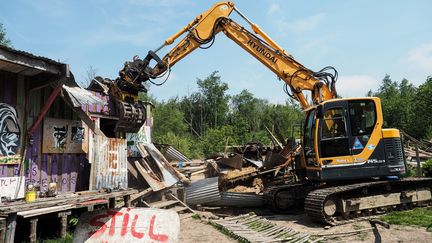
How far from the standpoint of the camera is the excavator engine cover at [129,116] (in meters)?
9.21

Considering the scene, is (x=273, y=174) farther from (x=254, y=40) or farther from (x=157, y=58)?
(x=157, y=58)

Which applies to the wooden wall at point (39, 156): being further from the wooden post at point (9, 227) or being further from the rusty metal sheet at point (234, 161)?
the rusty metal sheet at point (234, 161)

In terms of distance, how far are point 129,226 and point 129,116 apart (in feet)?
14.9

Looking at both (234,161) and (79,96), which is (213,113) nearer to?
(234,161)

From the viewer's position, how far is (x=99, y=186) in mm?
8008

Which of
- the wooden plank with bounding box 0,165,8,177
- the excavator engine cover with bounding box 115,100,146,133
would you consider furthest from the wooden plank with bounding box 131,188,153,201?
the wooden plank with bounding box 0,165,8,177

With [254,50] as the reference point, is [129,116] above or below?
below

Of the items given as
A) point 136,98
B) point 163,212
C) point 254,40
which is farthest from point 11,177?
point 254,40

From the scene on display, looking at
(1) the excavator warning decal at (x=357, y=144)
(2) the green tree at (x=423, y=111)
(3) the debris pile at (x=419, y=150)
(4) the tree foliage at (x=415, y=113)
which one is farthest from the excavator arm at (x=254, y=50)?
(2) the green tree at (x=423, y=111)

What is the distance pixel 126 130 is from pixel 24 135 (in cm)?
296

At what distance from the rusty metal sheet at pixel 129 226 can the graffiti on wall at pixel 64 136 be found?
9.04 feet

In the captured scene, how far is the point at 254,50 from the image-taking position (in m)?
11.4

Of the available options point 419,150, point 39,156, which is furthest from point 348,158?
point 419,150

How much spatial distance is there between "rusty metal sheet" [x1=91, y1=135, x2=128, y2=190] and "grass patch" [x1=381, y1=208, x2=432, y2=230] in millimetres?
6737
